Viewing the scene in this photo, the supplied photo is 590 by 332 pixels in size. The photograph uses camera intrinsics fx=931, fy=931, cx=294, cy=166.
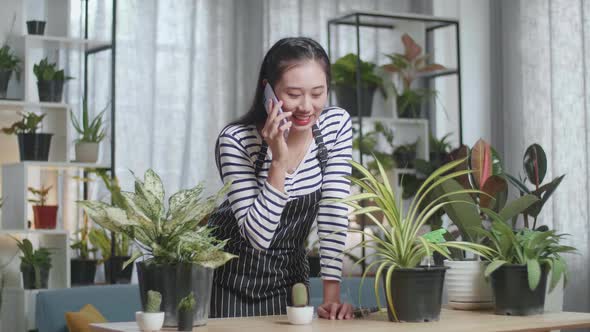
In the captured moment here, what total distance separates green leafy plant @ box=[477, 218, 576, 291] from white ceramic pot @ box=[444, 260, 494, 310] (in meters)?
0.05

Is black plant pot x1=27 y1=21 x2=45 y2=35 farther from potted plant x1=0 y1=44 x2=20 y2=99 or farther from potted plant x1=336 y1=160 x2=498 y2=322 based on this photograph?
potted plant x1=336 y1=160 x2=498 y2=322

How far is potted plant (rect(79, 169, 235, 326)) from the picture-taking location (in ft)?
5.66

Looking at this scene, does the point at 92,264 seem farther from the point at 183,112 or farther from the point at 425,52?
the point at 425,52

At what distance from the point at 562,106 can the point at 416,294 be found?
3945mm

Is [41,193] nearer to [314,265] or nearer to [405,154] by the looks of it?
[314,265]

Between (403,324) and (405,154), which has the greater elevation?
(405,154)

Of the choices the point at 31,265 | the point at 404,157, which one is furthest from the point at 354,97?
the point at 31,265

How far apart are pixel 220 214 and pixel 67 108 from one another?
3.26 m

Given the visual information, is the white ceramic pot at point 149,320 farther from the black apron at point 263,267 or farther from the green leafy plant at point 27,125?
the green leafy plant at point 27,125

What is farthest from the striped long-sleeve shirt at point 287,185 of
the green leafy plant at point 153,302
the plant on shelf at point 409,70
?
the plant on shelf at point 409,70

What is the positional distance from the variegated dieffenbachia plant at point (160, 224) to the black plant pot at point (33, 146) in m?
3.47

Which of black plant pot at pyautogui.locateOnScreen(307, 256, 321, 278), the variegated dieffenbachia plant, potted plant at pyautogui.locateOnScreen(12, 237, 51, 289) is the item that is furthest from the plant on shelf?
the variegated dieffenbachia plant

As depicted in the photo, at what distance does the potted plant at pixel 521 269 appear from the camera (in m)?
1.98

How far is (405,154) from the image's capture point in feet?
19.9
